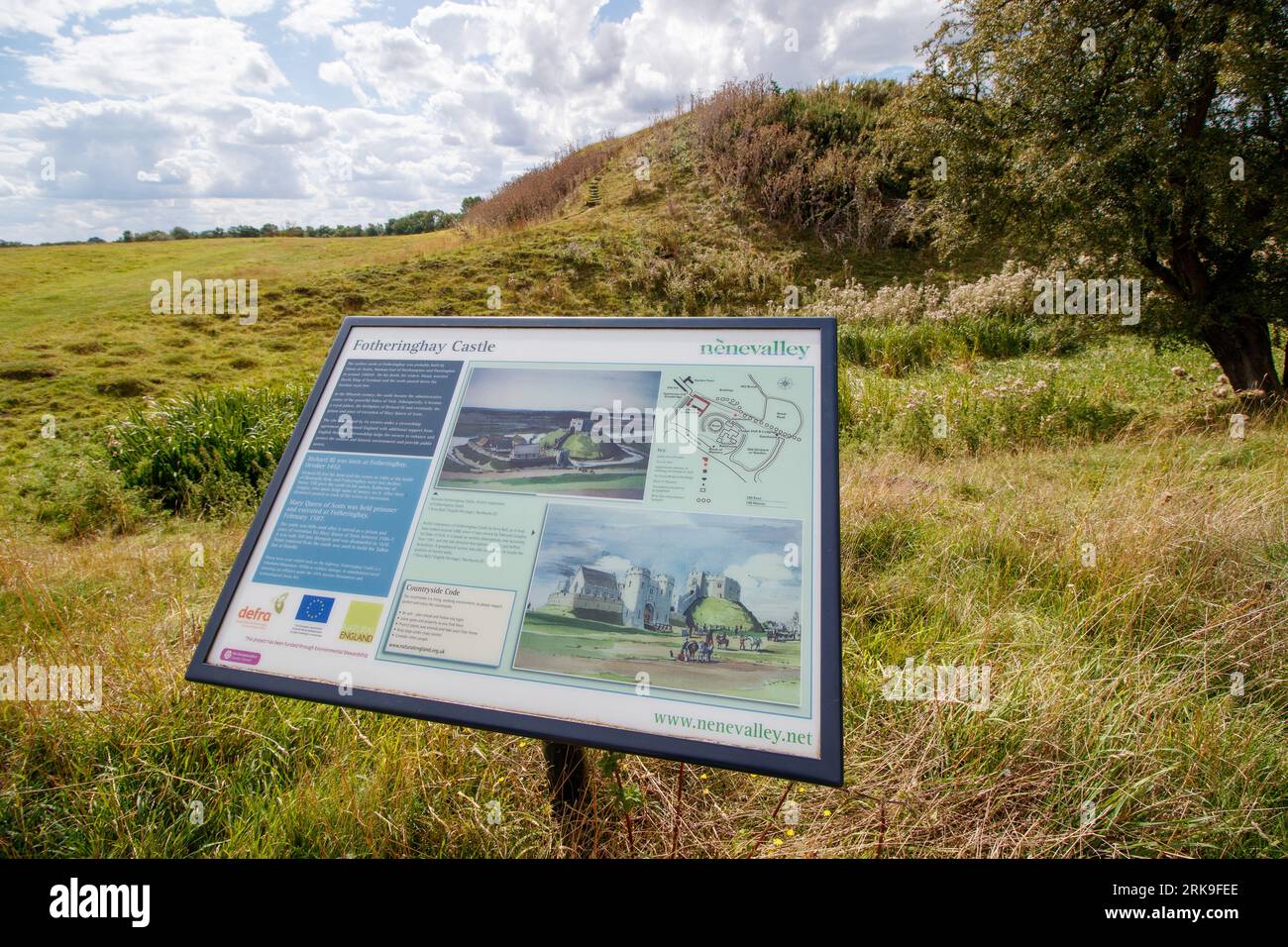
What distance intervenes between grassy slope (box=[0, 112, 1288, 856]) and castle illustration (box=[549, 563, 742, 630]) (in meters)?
1.04

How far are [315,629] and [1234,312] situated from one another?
915 cm

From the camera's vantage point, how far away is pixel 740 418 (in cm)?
182

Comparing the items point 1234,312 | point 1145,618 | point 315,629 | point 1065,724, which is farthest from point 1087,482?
point 315,629

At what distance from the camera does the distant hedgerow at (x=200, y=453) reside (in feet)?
20.8

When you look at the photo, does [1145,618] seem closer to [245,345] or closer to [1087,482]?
[1087,482]

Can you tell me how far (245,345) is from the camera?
11992 millimetres

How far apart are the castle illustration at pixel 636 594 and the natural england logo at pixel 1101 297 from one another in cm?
835

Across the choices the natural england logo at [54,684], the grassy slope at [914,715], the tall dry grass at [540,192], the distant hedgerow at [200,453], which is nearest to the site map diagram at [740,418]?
the grassy slope at [914,715]

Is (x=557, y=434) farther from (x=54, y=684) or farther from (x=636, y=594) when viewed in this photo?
(x=54, y=684)

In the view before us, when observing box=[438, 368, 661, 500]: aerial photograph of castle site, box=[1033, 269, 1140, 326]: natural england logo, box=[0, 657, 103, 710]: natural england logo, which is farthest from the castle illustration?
box=[1033, 269, 1140, 326]: natural england logo

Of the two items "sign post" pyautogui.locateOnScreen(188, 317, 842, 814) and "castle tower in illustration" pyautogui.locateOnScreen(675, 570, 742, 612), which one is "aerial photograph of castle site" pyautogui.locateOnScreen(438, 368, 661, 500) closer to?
"sign post" pyautogui.locateOnScreen(188, 317, 842, 814)

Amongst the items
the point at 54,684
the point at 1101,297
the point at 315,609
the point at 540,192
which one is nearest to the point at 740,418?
the point at 315,609

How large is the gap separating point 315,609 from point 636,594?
3.10ft

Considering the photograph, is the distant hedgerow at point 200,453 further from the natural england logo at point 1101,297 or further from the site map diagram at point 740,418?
the natural england logo at point 1101,297
